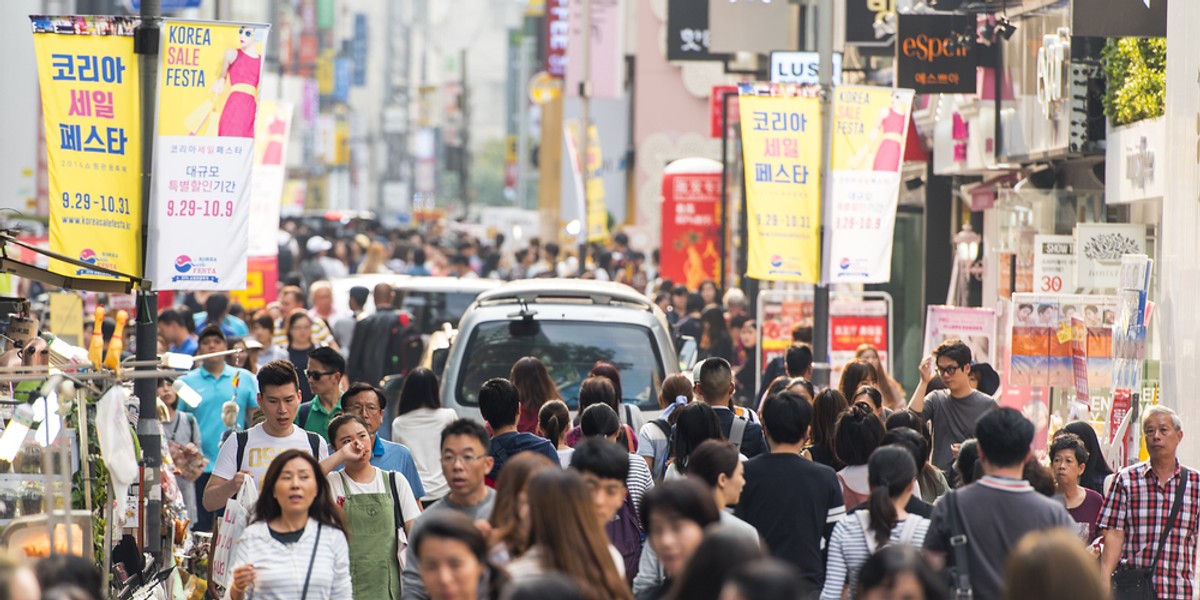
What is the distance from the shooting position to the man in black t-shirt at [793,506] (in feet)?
24.3

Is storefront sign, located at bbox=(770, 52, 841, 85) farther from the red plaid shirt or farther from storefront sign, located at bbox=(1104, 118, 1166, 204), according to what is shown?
the red plaid shirt

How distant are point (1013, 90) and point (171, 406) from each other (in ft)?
29.7

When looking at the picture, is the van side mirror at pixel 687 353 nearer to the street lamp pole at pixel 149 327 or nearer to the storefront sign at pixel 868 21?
the street lamp pole at pixel 149 327

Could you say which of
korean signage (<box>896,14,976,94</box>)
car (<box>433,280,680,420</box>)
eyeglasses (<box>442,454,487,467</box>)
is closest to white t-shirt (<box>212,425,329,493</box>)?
eyeglasses (<box>442,454,487,467</box>)

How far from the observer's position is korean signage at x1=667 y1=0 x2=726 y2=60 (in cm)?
2772

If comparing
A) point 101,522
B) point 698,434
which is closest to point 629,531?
point 698,434

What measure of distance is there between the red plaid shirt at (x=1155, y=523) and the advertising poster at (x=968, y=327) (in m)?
6.86

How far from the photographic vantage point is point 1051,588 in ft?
14.4

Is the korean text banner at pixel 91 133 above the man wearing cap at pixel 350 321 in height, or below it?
above

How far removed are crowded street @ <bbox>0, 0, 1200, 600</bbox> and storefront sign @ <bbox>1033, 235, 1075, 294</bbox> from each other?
4cm

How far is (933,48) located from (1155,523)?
9126mm

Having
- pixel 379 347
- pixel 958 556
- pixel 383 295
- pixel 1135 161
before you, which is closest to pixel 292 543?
pixel 958 556

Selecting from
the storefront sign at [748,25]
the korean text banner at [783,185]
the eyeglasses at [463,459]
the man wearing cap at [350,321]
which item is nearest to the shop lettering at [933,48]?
the korean text banner at [783,185]

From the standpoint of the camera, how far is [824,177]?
48.4 ft
